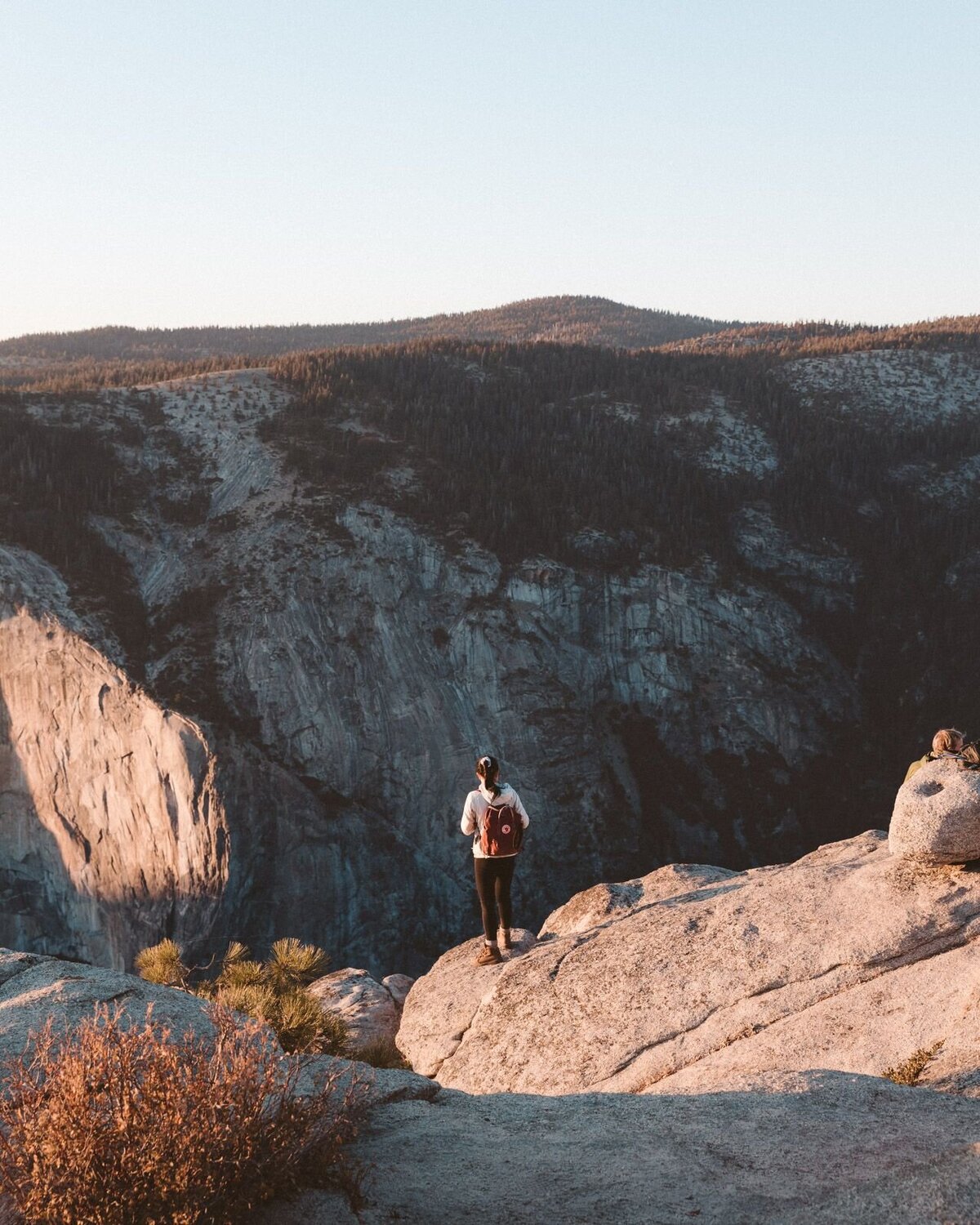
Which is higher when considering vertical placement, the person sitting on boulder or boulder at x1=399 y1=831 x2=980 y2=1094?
the person sitting on boulder

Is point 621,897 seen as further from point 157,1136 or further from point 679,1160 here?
point 157,1136

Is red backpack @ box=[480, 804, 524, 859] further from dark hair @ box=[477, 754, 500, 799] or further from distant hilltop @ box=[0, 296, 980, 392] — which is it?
distant hilltop @ box=[0, 296, 980, 392]

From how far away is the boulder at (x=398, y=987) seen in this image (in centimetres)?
1921

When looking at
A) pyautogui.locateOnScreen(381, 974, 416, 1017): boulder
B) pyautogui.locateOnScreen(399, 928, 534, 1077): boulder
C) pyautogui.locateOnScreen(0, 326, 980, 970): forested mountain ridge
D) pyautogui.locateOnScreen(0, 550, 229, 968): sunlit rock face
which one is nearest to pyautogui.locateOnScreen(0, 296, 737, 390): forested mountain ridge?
pyautogui.locateOnScreen(0, 326, 980, 970): forested mountain ridge

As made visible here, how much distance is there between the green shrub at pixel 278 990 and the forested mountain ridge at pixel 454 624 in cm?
2099

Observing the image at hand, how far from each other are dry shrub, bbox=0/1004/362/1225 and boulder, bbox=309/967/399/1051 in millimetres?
10069

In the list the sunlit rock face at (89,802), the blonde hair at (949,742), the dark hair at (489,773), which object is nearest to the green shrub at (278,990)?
the dark hair at (489,773)

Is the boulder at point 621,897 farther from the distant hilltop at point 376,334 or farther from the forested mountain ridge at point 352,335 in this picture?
the distant hilltop at point 376,334

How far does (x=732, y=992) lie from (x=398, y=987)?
9107 millimetres

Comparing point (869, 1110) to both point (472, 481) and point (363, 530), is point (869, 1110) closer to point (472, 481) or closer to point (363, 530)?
point (363, 530)

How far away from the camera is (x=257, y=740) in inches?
1596

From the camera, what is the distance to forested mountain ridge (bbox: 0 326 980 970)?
132 ft

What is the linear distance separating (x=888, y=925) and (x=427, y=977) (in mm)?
6698

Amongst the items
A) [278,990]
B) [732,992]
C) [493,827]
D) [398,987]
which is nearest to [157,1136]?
[732,992]
